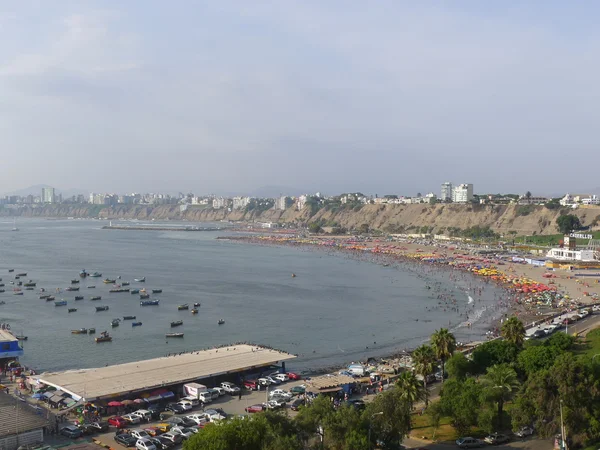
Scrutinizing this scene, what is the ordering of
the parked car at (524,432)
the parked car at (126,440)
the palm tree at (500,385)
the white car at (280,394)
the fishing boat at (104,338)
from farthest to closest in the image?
the fishing boat at (104,338)
the white car at (280,394)
the palm tree at (500,385)
the parked car at (126,440)
the parked car at (524,432)

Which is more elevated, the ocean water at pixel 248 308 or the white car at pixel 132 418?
the white car at pixel 132 418

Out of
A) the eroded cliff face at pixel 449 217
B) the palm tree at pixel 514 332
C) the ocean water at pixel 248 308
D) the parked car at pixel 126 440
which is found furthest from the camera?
the eroded cliff face at pixel 449 217

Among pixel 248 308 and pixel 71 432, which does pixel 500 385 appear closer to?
pixel 71 432

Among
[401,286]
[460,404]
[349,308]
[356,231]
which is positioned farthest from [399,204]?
[460,404]

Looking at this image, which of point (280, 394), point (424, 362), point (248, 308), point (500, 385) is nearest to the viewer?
point (500, 385)

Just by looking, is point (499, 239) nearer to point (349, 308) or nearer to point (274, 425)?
point (349, 308)

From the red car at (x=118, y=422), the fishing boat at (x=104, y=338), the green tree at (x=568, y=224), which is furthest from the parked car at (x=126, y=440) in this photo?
the green tree at (x=568, y=224)

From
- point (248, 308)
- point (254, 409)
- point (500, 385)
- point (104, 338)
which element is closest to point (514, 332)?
point (500, 385)

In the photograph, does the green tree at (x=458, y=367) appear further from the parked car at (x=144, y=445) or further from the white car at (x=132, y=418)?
the white car at (x=132, y=418)
